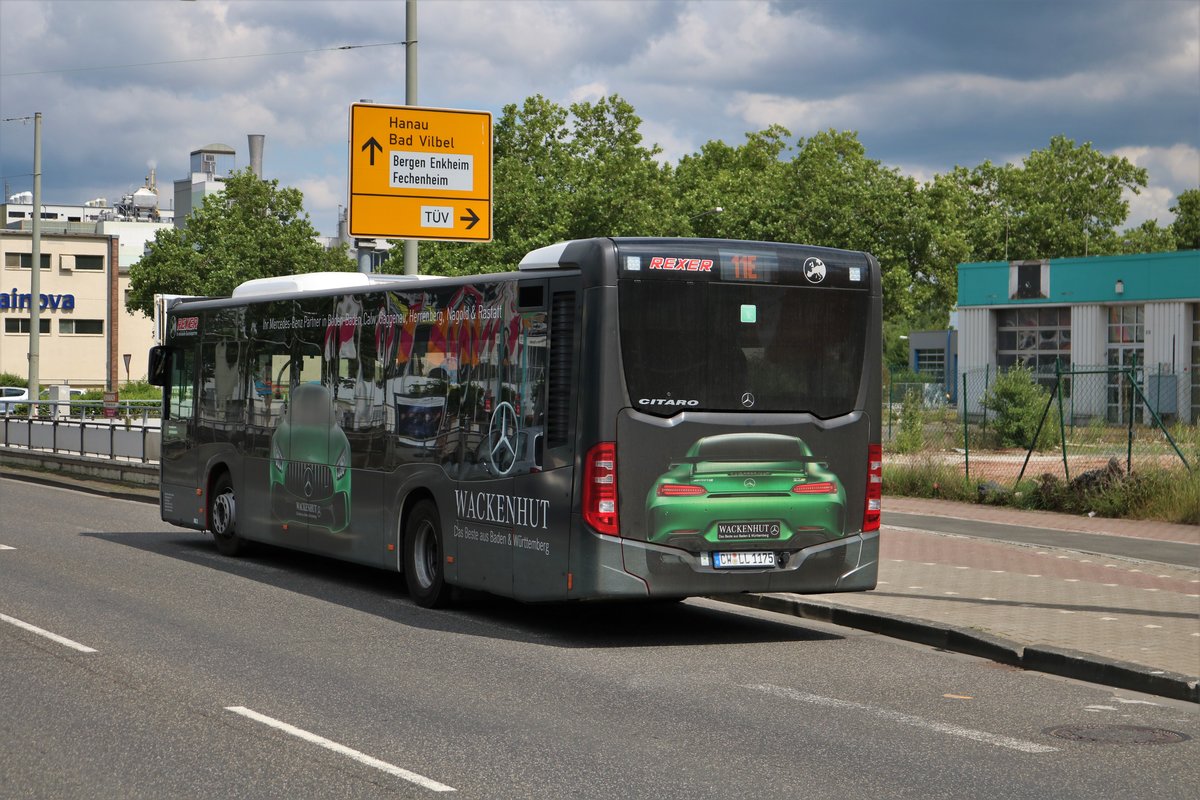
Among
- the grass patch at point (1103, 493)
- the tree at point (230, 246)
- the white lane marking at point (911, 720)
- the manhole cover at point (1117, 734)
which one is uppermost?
the tree at point (230, 246)

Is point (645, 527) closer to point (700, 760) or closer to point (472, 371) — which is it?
point (472, 371)

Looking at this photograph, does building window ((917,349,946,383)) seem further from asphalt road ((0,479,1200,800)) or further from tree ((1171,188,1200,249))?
asphalt road ((0,479,1200,800))

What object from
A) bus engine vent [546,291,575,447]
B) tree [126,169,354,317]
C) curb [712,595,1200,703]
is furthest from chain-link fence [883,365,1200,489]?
tree [126,169,354,317]

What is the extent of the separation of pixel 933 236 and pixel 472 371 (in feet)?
189

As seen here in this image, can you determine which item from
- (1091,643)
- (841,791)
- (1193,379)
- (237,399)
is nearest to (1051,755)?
(841,791)

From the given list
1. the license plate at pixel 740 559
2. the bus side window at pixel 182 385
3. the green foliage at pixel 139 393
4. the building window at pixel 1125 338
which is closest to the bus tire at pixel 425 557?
the license plate at pixel 740 559

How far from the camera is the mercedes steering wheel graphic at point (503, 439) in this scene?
11864mm

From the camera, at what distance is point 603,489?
11.0 metres

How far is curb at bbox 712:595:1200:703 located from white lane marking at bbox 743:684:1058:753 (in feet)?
6.35

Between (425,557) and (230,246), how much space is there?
62297 mm

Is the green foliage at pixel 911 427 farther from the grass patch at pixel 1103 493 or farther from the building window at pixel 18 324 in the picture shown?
the building window at pixel 18 324

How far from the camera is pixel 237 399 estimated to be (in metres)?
17.0

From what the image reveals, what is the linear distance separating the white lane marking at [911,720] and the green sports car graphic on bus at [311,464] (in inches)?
241

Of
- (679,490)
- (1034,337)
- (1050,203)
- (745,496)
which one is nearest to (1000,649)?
(745,496)
